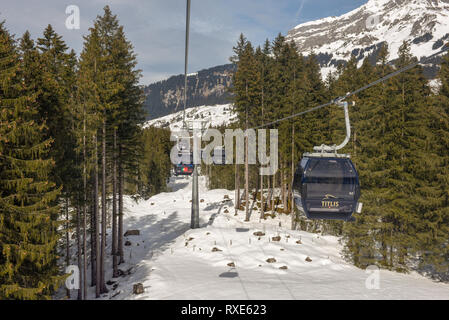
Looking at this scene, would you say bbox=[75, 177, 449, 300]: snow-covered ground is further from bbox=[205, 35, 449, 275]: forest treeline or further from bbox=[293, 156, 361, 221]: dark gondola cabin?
bbox=[293, 156, 361, 221]: dark gondola cabin

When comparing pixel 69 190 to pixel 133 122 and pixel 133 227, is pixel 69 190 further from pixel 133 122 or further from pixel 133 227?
pixel 133 227

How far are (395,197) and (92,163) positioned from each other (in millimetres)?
20516

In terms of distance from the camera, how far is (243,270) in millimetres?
17438

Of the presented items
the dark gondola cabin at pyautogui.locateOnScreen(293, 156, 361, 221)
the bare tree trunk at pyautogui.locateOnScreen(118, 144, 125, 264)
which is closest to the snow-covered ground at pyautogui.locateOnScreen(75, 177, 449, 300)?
the bare tree trunk at pyautogui.locateOnScreen(118, 144, 125, 264)

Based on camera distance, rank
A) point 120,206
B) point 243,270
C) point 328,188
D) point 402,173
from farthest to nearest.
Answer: point 120,206 < point 402,173 < point 243,270 < point 328,188

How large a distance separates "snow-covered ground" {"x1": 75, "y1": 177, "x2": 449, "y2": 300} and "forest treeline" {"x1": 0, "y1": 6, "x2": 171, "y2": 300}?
11.0 feet

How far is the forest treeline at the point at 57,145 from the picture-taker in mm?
11273

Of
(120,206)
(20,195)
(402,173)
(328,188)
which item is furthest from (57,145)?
(402,173)

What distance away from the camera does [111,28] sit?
2003 centimetres

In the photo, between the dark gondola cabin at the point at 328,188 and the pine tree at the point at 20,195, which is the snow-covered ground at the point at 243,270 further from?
the dark gondola cabin at the point at 328,188

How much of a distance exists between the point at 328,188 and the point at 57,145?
14.6 metres

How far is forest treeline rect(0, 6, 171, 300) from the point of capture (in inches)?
444

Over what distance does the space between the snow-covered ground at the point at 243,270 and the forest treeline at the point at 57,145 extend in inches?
132

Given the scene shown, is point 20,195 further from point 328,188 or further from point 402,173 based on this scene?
point 402,173
